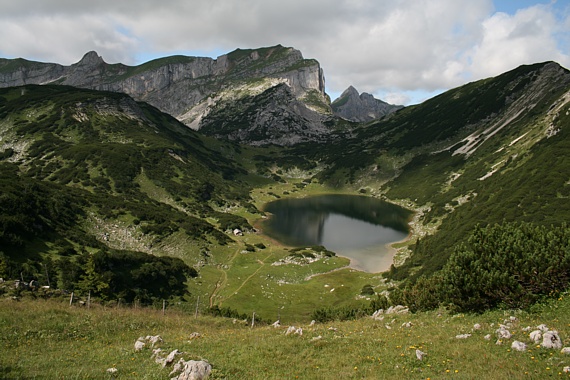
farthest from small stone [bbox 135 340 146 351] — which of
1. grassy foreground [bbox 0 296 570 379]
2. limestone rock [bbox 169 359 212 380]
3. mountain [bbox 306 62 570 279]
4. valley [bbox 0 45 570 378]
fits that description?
mountain [bbox 306 62 570 279]

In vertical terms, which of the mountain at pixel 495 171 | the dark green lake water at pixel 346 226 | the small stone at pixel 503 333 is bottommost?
the dark green lake water at pixel 346 226

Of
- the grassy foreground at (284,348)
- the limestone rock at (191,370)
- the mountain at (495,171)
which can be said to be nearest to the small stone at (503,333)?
the grassy foreground at (284,348)

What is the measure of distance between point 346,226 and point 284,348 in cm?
10742

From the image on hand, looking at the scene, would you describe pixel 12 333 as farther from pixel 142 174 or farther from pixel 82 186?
pixel 142 174

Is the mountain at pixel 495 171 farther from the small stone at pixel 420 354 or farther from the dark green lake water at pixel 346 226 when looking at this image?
the small stone at pixel 420 354

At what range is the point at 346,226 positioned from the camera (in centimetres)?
12312

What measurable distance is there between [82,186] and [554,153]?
13773 cm

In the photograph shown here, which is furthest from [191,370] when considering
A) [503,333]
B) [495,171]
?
[495,171]

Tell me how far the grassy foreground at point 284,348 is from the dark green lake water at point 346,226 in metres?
60.7

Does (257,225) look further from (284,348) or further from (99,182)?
(284,348)

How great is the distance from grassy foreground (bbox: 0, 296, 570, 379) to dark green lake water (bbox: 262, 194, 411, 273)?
60.7 meters

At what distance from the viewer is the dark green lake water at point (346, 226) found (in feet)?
304

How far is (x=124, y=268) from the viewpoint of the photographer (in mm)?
52500

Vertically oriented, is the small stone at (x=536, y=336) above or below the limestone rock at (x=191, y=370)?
above
